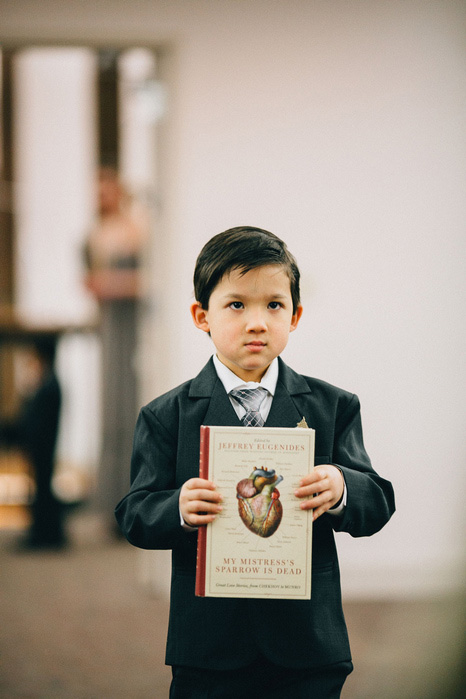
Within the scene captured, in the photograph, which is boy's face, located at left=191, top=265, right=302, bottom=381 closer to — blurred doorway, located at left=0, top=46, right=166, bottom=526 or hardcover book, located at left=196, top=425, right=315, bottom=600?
hardcover book, located at left=196, top=425, right=315, bottom=600

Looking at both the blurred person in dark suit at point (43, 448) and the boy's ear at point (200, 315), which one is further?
the blurred person in dark suit at point (43, 448)

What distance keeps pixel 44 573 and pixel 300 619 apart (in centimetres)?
288

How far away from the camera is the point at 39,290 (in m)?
7.43

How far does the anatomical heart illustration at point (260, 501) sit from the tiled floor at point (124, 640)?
3.92 ft

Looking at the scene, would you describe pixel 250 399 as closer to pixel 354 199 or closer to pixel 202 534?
pixel 202 534

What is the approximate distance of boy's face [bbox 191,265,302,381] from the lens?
904 millimetres

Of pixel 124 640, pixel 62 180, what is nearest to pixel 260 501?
pixel 124 640

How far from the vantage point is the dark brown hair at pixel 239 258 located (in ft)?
2.99

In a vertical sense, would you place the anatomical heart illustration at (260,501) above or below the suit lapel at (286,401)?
below

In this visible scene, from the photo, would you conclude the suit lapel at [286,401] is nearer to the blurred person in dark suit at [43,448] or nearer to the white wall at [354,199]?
the white wall at [354,199]

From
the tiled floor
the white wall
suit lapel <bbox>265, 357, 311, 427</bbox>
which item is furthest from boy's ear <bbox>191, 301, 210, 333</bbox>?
the tiled floor

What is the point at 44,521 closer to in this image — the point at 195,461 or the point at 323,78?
the point at 323,78

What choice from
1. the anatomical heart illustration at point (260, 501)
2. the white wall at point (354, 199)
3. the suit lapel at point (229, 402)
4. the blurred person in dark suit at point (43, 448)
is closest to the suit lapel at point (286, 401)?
the suit lapel at point (229, 402)

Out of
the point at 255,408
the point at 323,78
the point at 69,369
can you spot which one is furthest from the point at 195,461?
the point at 69,369
